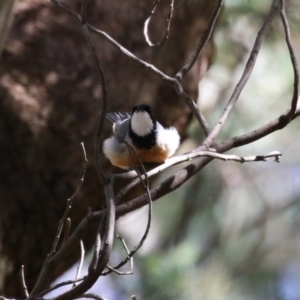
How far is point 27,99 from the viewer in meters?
2.16

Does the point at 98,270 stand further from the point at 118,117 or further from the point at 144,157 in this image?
the point at 118,117

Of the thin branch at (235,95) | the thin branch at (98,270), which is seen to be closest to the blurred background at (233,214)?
the thin branch at (235,95)

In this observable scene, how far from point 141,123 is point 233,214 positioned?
7.09 ft

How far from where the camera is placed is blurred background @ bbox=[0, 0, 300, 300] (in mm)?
3049

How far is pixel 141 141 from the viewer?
5.01 feet

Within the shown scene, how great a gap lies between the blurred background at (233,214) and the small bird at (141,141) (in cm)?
148

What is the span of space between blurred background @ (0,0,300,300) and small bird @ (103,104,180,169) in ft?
4.86

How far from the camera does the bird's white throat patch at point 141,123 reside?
155 centimetres

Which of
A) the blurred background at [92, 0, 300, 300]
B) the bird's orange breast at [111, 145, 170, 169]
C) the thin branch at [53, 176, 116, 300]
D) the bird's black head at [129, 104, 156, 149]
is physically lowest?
the thin branch at [53, 176, 116, 300]

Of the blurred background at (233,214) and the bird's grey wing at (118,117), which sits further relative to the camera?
the blurred background at (233,214)

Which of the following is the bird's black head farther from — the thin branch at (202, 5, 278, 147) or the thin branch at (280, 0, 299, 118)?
the thin branch at (280, 0, 299, 118)

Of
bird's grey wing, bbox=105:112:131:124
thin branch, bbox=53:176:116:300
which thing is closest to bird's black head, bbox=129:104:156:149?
bird's grey wing, bbox=105:112:131:124

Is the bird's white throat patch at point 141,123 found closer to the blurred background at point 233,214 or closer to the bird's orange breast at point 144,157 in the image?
the bird's orange breast at point 144,157

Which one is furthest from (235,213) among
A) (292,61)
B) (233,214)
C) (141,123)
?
(292,61)
